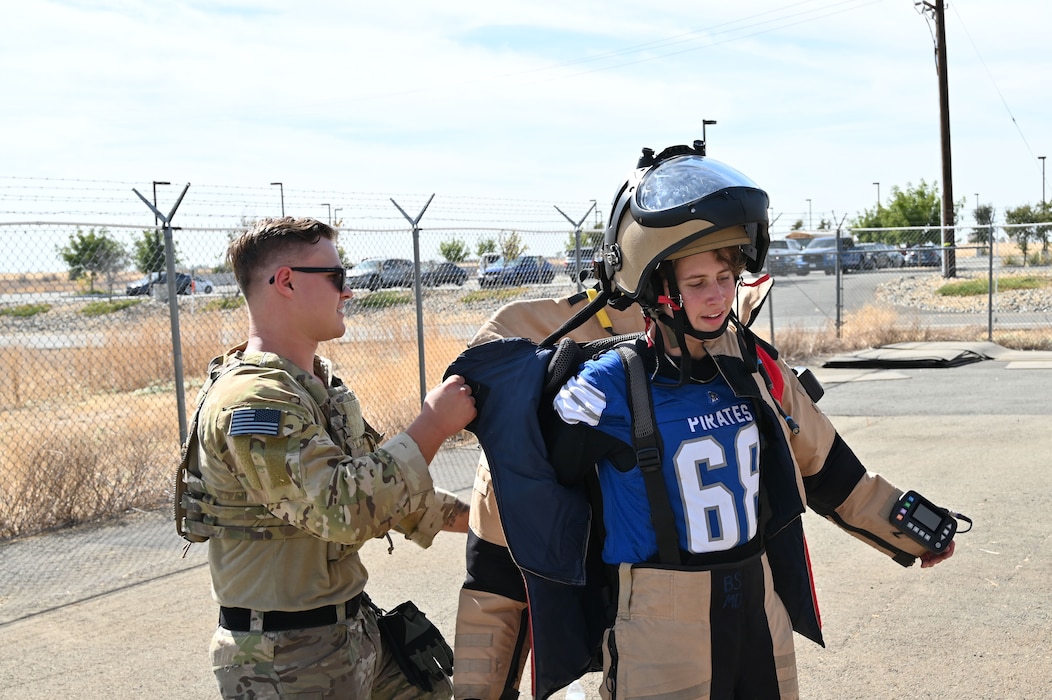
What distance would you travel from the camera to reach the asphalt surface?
3.95 m

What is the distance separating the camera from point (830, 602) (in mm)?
4711

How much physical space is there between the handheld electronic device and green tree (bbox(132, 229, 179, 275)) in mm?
6134

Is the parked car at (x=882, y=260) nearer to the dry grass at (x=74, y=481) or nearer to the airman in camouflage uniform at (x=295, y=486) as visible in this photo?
the dry grass at (x=74, y=481)

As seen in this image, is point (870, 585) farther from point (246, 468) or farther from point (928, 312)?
point (928, 312)

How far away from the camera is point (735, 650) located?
7.46ft

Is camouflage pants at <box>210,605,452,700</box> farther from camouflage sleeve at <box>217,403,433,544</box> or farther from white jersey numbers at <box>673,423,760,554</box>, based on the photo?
white jersey numbers at <box>673,423,760,554</box>

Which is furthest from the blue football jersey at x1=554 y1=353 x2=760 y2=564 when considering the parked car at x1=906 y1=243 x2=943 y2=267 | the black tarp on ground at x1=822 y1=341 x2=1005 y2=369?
the parked car at x1=906 y1=243 x2=943 y2=267

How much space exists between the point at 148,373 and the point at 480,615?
32.3ft

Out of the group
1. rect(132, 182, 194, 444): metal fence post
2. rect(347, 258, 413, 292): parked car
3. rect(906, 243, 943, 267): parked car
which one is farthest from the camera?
rect(906, 243, 943, 267): parked car

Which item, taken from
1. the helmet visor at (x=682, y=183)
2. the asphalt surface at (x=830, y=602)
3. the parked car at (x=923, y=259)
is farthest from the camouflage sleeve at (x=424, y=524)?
the parked car at (x=923, y=259)

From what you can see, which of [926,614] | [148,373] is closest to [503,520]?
[926,614]

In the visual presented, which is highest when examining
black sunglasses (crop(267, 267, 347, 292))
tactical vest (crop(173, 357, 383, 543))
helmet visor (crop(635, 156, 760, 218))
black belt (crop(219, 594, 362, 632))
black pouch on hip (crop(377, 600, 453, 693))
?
helmet visor (crop(635, 156, 760, 218))

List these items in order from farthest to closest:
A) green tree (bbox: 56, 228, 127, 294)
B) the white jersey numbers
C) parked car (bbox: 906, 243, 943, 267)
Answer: parked car (bbox: 906, 243, 943, 267)
green tree (bbox: 56, 228, 127, 294)
the white jersey numbers

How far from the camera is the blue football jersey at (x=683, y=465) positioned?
2266mm
